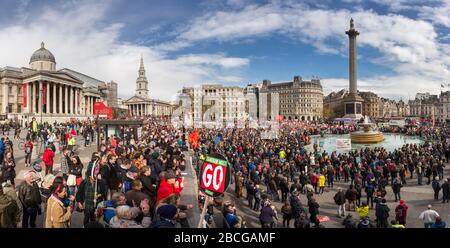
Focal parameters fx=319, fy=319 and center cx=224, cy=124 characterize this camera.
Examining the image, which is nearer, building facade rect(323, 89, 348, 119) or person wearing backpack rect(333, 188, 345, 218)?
person wearing backpack rect(333, 188, 345, 218)

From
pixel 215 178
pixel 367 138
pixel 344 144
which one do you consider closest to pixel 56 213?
pixel 215 178

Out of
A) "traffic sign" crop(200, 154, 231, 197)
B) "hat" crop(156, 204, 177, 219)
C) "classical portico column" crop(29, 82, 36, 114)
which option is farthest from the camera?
"classical portico column" crop(29, 82, 36, 114)

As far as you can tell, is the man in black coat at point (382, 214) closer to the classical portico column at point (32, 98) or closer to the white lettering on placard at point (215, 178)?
the white lettering on placard at point (215, 178)

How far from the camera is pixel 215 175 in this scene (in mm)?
5055

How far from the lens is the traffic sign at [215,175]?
4.93m

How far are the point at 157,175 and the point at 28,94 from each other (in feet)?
207

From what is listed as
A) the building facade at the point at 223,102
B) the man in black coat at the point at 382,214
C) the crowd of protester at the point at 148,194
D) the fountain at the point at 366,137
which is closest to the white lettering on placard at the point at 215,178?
the crowd of protester at the point at 148,194

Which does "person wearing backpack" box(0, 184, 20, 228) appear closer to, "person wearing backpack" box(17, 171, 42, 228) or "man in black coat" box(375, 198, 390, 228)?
"person wearing backpack" box(17, 171, 42, 228)

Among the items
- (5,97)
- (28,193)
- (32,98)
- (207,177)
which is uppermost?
(5,97)

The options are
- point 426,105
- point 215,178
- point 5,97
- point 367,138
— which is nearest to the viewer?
point 215,178

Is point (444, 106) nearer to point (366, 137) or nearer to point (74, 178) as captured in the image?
point (366, 137)

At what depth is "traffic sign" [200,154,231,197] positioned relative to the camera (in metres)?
4.93

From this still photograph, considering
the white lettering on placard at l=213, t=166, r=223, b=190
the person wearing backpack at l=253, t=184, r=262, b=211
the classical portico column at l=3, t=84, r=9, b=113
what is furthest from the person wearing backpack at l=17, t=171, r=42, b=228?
the classical portico column at l=3, t=84, r=9, b=113
